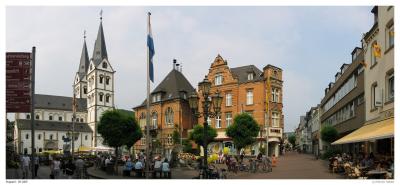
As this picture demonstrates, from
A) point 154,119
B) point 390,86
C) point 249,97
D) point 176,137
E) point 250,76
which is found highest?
point 250,76

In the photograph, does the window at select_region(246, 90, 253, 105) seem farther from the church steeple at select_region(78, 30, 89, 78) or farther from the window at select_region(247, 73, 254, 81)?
the church steeple at select_region(78, 30, 89, 78)

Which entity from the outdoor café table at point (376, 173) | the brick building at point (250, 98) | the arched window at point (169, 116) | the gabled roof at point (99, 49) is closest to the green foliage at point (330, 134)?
the brick building at point (250, 98)

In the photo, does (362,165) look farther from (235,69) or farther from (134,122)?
(235,69)

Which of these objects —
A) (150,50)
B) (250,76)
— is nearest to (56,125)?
(250,76)

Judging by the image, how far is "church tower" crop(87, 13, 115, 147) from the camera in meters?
87.8

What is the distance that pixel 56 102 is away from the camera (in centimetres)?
11069

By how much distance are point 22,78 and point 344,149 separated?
112ft

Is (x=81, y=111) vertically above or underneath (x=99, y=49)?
underneath

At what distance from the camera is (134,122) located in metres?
29.7

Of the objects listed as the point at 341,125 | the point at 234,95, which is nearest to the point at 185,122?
the point at 234,95

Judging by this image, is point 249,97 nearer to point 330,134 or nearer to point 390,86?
point 330,134

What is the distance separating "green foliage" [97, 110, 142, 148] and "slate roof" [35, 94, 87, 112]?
79.2 metres

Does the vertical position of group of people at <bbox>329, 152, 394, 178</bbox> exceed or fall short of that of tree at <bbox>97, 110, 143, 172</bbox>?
it falls short

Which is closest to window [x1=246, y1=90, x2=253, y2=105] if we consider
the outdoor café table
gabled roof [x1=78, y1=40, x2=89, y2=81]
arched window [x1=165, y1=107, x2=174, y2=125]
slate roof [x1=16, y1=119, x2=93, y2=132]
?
arched window [x1=165, y1=107, x2=174, y2=125]
